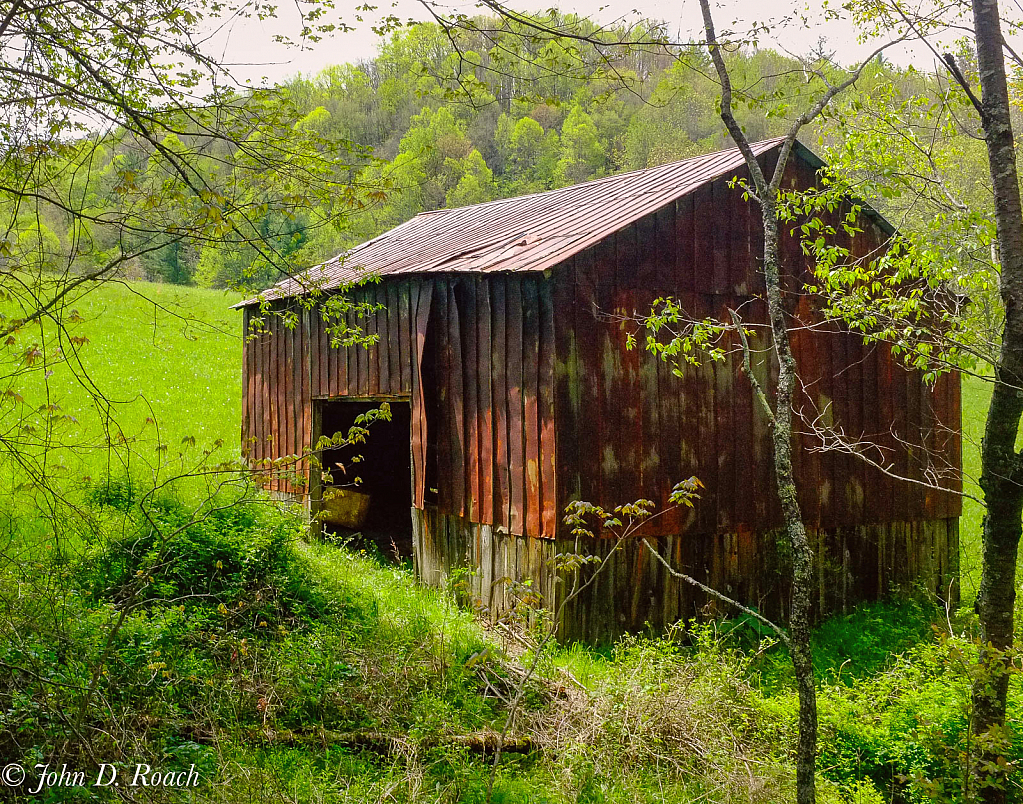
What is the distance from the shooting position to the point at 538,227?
1009 centimetres

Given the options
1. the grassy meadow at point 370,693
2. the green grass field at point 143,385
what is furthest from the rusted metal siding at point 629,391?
the green grass field at point 143,385

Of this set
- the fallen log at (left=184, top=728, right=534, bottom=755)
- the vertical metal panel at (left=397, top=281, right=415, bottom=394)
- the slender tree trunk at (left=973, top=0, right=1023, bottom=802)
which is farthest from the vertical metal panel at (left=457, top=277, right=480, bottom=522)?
the slender tree trunk at (left=973, top=0, right=1023, bottom=802)

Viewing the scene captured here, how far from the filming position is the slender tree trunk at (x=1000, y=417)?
210 inches

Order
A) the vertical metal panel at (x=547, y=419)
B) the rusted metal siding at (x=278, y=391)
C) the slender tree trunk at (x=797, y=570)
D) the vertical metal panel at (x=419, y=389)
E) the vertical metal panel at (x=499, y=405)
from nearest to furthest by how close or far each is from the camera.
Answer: the slender tree trunk at (x=797, y=570) → the vertical metal panel at (x=547, y=419) → the vertical metal panel at (x=499, y=405) → the vertical metal panel at (x=419, y=389) → the rusted metal siding at (x=278, y=391)

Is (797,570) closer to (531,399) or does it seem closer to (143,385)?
(531,399)

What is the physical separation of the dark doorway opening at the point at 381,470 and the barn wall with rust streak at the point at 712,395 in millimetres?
5905

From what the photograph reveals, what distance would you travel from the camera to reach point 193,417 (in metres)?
20.5

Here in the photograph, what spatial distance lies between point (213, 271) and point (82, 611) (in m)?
37.0

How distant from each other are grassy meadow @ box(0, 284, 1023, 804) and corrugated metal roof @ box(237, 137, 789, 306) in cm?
272

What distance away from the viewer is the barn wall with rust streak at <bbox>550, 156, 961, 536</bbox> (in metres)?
8.58

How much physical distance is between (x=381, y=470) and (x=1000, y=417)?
37.0 ft

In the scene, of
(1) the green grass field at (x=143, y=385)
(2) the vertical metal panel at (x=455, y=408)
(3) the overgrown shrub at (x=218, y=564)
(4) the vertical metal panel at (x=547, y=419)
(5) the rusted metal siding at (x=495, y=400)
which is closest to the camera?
(3) the overgrown shrub at (x=218, y=564)

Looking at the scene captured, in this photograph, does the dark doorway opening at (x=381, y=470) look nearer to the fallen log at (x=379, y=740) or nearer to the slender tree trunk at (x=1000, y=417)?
the fallen log at (x=379, y=740)

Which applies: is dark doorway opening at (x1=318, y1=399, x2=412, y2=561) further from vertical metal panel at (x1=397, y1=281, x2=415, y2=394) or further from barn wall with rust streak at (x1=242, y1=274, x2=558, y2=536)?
vertical metal panel at (x1=397, y1=281, x2=415, y2=394)
